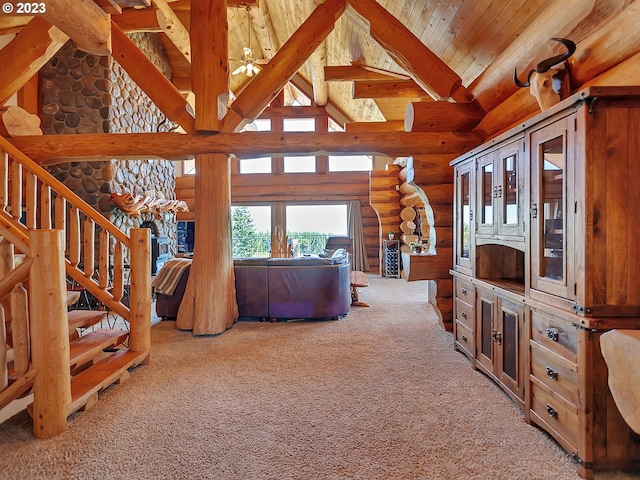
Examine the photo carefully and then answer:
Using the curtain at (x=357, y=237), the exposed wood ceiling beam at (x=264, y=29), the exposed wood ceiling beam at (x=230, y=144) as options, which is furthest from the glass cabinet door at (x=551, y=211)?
the curtain at (x=357, y=237)

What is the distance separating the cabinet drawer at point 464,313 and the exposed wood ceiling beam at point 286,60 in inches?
122

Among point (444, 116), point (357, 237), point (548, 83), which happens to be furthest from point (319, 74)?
point (548, 83)

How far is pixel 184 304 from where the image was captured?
3.81 m

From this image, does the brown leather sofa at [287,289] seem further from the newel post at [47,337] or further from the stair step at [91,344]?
the newel post at [47,337]

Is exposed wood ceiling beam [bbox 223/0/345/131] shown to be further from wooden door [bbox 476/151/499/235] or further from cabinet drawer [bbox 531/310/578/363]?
cabinet drawer [bbox 531/310/578/363]

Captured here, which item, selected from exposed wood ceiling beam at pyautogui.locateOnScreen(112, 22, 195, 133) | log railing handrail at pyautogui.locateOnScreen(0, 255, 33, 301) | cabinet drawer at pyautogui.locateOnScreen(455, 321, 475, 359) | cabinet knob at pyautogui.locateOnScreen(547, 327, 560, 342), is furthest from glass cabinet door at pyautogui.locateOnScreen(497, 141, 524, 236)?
→ exposed wood ceiling beam at pyautogui.locateOnScreen(112, 22, 195, 133)

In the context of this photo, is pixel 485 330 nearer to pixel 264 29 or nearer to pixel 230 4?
pixel 230 4

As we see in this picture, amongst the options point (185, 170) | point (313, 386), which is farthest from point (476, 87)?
point (185, 170)

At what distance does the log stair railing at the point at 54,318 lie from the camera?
1828 mm

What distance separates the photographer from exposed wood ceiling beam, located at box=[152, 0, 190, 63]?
15.2 ft

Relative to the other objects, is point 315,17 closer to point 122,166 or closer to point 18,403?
point 122,166

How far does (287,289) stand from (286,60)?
9.01 feet

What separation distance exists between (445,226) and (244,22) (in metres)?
6.10

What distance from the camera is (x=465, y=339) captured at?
2.91m
